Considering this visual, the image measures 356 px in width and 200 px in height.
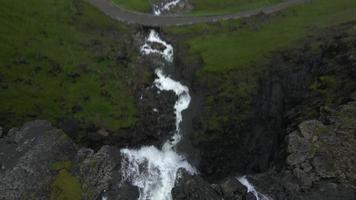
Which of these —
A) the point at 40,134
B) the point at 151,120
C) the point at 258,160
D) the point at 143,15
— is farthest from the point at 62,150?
the point at 143,15

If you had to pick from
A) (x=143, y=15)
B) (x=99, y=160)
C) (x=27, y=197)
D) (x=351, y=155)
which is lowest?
(x=27, y=197)

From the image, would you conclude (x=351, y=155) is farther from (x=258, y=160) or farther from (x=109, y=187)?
(x=109, y=187)

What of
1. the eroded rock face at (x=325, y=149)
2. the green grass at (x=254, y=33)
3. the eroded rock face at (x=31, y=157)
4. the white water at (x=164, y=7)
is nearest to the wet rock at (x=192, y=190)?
the eroded rock face at (x=325, y=149)

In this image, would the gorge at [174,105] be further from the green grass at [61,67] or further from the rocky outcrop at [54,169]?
the green grass at [61,67]

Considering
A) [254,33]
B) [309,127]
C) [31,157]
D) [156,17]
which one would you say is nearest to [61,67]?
[31,157]

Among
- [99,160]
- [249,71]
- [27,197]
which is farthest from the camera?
[249,71]

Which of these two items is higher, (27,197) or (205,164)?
(205,164)
